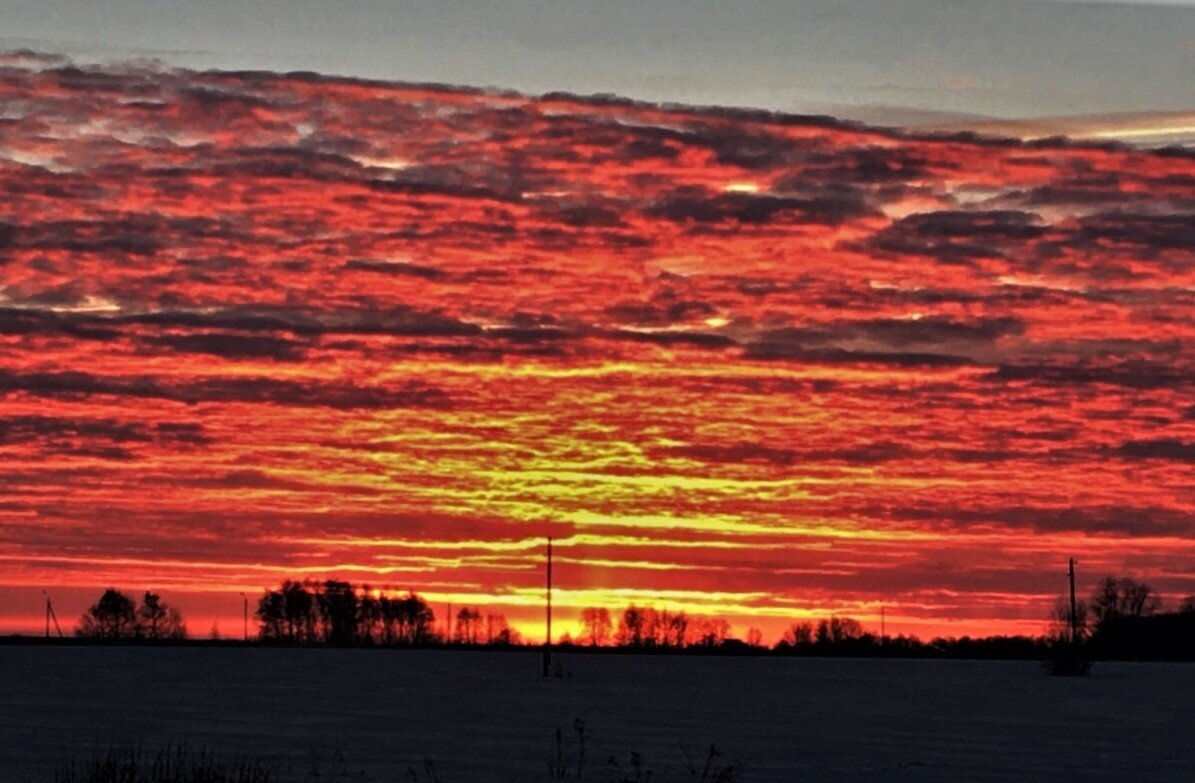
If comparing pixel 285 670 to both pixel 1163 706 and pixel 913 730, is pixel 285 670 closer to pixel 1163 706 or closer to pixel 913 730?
pixel 1163 706

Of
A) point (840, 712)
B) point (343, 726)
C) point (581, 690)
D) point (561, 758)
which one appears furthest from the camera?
point (581, 690)

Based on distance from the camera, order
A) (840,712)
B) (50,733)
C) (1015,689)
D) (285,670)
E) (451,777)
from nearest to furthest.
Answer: (451,777)
(50,733)
(840,712)
(1015,689)
(285,670)

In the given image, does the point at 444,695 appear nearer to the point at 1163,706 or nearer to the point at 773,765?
the point at 1163,706

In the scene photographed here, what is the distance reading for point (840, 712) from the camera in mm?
64375

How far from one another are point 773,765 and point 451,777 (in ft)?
24.7

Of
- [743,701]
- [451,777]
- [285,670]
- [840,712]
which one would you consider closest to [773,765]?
[451,777]

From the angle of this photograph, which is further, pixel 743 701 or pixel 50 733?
pixel 743 701

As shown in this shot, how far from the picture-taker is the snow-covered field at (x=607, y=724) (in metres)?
37.9

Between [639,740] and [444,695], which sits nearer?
[639,740]

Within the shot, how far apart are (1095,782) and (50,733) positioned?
23.6m

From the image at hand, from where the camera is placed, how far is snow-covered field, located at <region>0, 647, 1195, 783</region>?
1491 inches

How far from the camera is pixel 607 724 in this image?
53312 mm

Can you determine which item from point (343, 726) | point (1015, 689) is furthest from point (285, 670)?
point (343, 726)

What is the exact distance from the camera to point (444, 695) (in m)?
74.2
